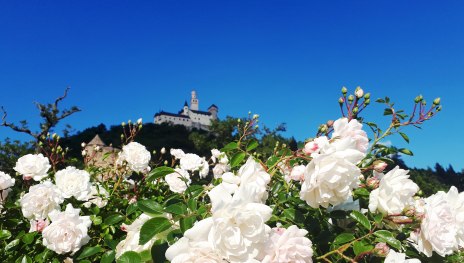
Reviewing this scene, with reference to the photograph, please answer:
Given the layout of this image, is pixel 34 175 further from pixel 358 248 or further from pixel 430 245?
pixel 430 245

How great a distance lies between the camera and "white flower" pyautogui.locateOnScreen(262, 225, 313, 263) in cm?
88

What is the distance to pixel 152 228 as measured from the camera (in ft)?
3.42

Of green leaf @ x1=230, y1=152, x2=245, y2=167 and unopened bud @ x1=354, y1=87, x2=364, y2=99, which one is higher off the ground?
unopened bud @ x1=354, y1=87, x2=364, y2=99

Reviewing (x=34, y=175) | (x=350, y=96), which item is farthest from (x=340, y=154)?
(x=34, y=175)

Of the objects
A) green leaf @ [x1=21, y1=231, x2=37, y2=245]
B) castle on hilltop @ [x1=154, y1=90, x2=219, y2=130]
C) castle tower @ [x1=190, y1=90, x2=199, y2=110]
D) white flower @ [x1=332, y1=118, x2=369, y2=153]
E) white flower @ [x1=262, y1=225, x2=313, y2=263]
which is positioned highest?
castle tower @ [x1=190, y1=90, x2=199, y2=110]

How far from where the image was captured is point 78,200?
202 centimetres

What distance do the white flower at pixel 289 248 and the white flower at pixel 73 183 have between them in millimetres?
1335

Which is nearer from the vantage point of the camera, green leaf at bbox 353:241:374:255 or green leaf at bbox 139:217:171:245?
green leaf at bbox 139:217:171:245

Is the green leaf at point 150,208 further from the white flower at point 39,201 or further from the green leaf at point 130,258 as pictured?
the white flower at point 39,201

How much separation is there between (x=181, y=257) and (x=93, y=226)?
3.70ft

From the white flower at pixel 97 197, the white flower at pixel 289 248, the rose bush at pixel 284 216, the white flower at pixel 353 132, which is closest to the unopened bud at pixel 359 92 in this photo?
the rose bush at pixel 284 216

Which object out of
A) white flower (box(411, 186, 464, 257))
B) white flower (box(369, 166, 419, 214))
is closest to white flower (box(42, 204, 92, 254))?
white flower (box(369, 166, 419, 214))

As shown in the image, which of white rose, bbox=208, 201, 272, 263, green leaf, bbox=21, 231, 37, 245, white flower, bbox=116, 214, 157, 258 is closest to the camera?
white rose, bbox=208, 201, 272, 263

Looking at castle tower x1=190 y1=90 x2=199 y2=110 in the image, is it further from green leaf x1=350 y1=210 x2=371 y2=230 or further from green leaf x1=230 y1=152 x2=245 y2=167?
green leaf x1=350 y1=210 x2=371 y2=230
